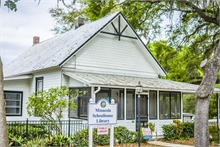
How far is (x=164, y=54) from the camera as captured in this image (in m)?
22.8

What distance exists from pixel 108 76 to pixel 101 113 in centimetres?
652

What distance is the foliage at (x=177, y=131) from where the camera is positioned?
49.5 feet

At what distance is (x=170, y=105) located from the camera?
16.8 m

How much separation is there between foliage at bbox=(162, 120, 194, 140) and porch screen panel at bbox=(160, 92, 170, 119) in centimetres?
89

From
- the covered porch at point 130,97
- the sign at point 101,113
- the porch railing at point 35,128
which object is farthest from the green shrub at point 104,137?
the sign at point 101,113

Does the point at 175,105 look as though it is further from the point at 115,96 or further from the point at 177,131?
the point at 115,96

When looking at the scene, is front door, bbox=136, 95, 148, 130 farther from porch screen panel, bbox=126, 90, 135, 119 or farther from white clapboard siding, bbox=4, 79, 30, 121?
white clapboard siding, bbox=4, 79, 30, 121


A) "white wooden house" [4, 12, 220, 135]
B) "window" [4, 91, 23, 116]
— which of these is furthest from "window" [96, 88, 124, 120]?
"window" [4, 91, 23, 116]

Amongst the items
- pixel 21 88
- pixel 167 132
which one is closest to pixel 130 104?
pixel 167 132

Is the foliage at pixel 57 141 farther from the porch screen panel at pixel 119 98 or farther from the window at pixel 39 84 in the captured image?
the window at pixel 39 84

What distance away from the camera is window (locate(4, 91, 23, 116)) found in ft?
54.7

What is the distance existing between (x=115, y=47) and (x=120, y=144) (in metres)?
6.29

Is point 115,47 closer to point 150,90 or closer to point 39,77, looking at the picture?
point 150,90

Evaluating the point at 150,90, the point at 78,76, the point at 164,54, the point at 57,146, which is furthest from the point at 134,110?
the point at 164,54
